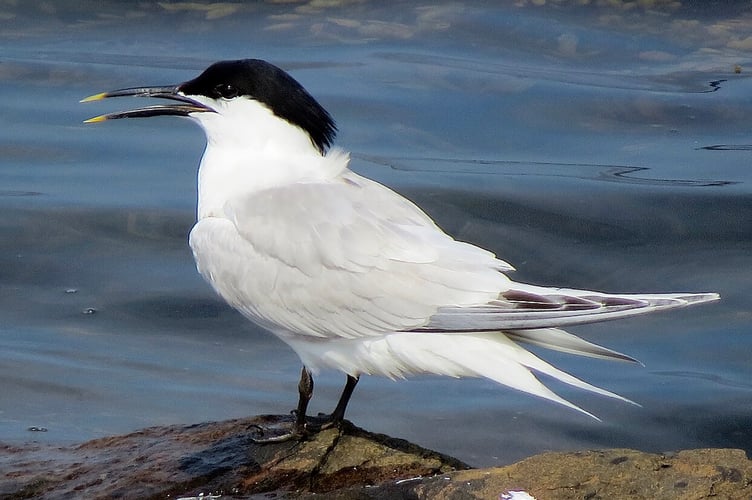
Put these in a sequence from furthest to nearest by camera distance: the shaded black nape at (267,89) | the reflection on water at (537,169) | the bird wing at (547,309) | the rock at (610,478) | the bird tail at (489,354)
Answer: the reflection on water at (537,169) → the shaded black nape at (267,89) → the bird tail at (489,354) → the bird wing at (547,309) → the rock at (610,478)

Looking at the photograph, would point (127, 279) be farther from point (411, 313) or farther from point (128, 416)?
point (411, 313)

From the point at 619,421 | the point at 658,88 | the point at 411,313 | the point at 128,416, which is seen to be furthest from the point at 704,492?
the point at 658,88

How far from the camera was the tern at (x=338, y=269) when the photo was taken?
4.22 meters

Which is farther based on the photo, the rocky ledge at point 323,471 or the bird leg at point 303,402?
the bird leg at point 303,402

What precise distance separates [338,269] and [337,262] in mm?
29

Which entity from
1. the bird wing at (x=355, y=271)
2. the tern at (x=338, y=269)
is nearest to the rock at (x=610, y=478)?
the tern at (x=338, y=269)

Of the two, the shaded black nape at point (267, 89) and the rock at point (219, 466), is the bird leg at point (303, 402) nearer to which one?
the rock at point (219, 466)

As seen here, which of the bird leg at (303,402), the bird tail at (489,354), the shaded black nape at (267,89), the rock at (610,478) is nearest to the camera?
the rock at (610,478)

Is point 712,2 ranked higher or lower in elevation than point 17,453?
higher

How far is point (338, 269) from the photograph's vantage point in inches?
179

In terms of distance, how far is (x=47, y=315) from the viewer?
7043mm

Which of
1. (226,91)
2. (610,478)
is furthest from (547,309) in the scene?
(226,91)

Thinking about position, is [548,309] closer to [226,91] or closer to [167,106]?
[226,91]

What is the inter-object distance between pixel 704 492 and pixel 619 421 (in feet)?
8.37
